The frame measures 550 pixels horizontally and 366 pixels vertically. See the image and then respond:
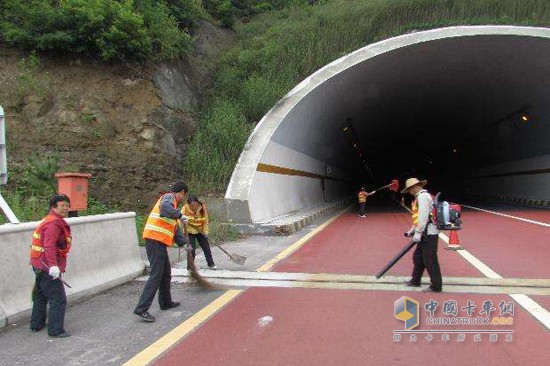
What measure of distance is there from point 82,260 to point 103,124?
911cm

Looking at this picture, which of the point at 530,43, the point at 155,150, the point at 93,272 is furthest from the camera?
the point at 530,43

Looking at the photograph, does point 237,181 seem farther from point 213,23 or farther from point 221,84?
point 213,23

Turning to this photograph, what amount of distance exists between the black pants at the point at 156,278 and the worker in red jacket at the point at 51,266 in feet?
2.69

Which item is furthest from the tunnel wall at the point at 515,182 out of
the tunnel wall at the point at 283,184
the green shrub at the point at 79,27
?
the green shrub at the point at 79,27

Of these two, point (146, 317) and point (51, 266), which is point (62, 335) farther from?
point (146, 317)

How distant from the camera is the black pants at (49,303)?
→ 503 cm

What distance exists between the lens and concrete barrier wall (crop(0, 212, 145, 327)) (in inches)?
214

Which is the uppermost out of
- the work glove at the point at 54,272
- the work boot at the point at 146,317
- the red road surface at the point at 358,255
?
the work glove at the point at 54,272

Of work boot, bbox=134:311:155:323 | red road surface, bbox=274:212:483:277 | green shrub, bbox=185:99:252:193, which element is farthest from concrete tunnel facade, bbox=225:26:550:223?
work boot, bbox=134:311:155:323

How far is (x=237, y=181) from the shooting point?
13.8 meters

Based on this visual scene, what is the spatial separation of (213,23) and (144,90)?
9.43m

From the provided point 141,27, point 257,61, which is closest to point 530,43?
point 257,61

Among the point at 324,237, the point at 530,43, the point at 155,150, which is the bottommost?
the point at 324,237

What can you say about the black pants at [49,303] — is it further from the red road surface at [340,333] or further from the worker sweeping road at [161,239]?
the red road surface at [340,333]
